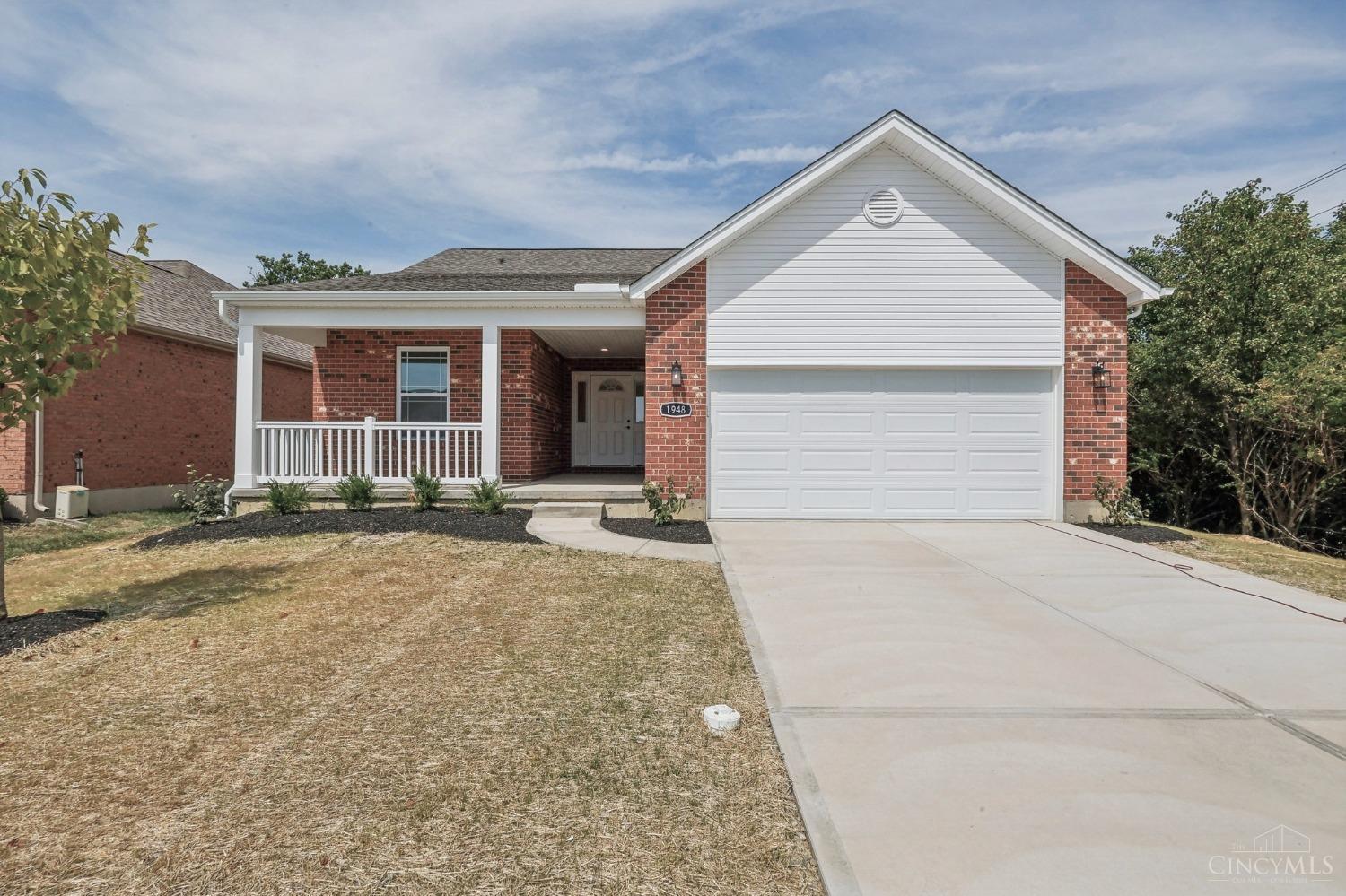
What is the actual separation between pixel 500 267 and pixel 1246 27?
12.9 metres

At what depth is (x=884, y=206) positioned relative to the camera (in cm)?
962

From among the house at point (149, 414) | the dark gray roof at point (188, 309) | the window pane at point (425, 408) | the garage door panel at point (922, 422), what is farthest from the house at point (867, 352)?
the dark gray roof at point (188, 309)

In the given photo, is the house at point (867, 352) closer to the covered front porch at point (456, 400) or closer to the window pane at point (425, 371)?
the covered front porch at point (456, 400)

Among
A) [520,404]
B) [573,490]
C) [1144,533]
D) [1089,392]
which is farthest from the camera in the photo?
[520,404]

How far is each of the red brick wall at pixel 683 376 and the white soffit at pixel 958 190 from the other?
0.30m

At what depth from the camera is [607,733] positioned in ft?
10.1

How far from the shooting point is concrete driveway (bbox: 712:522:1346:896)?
2180 mm

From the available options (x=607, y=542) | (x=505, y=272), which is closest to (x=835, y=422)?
(x=607, y=542)

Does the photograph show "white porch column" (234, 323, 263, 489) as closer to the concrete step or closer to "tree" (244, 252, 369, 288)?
the concrete step

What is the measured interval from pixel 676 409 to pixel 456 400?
4620 mm

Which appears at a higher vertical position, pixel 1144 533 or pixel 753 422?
pixel 753 422

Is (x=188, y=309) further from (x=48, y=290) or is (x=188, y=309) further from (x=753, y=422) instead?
(x=753, y=422)

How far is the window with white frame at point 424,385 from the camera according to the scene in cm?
1202

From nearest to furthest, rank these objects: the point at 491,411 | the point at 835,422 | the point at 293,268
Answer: the point at 835,422 < the point at 491,411 < the point at 293,268
